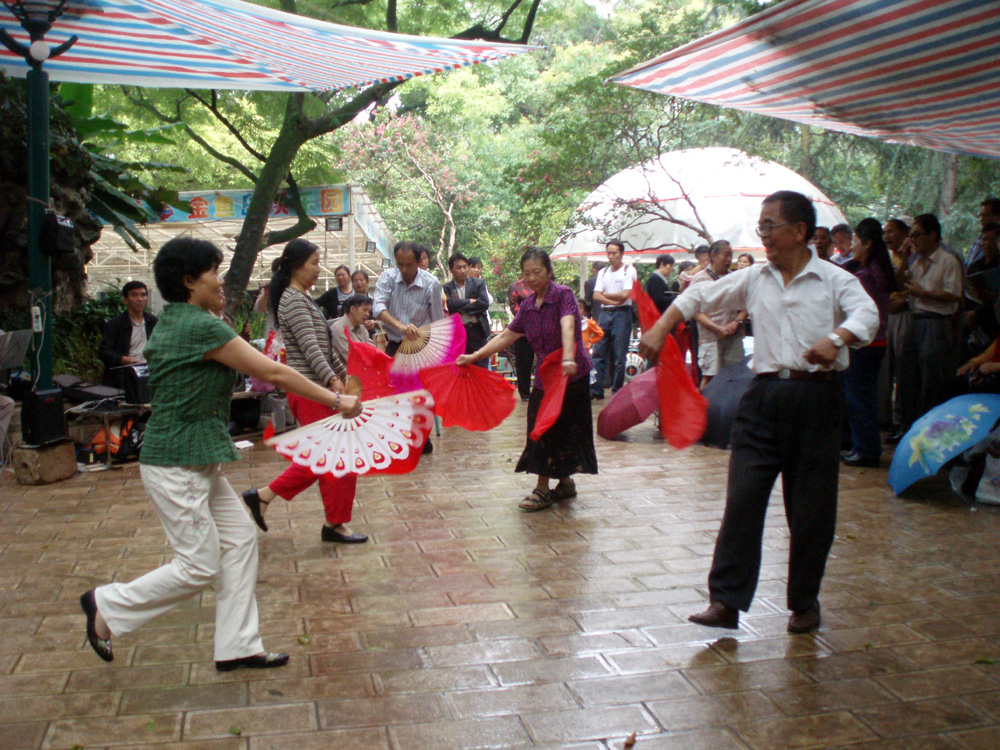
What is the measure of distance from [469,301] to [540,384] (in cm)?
411

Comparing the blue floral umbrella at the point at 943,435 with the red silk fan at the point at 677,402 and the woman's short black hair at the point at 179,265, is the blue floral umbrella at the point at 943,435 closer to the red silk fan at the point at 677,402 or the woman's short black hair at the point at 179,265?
the red silk fan at the point at 677,402

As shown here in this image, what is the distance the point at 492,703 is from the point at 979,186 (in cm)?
1498

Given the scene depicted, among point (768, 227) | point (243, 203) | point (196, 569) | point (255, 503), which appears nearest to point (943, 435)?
point (768, 227)

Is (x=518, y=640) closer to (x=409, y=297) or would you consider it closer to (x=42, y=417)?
(x=409, y=297)

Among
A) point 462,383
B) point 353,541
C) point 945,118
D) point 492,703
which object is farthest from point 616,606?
point 945,118

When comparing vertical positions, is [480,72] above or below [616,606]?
above

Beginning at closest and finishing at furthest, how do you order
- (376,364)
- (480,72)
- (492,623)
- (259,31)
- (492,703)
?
(492,703), (492,623), (376,364), (259,31), (480,72)

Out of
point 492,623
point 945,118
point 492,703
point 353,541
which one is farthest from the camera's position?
point 945,118

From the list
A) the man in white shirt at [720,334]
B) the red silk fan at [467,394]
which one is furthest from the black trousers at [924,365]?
the red silk fan at [467,394]

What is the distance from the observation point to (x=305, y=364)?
5027 millimetres

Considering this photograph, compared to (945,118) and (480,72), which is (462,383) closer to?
(945,118)

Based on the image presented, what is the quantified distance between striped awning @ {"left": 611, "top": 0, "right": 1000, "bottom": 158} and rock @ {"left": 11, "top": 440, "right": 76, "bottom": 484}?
203 inches

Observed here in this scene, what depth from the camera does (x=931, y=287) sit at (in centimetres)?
708

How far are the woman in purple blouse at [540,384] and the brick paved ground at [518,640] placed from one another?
0.35 meters
